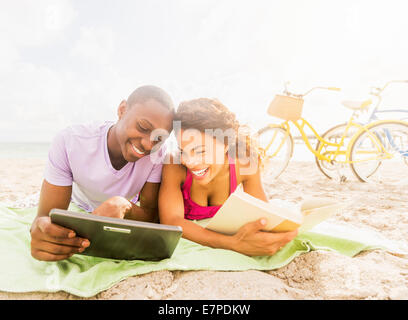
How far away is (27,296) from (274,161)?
451 cm

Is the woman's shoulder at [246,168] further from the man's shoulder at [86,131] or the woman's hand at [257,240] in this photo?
the man's shoulder at [86,131]

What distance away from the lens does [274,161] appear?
5184 millimetres

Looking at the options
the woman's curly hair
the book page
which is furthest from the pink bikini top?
the book page

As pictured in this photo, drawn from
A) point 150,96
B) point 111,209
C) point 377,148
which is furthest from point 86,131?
point 377,148

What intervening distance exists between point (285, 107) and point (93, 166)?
3430mm

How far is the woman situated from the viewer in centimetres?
150

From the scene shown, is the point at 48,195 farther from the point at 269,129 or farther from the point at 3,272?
the point at 269,129

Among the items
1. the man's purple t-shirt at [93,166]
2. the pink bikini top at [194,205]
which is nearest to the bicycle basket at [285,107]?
the pink bikini top at [194,205]

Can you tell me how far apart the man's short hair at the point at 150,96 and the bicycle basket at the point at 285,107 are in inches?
123

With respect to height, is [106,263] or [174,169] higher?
[174,169]

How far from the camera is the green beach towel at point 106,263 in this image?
1.21 m

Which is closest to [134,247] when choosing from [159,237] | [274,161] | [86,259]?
[159,237]

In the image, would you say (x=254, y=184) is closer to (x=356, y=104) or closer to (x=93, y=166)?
(x=93, y=166)

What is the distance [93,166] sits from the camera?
5.88 feet
